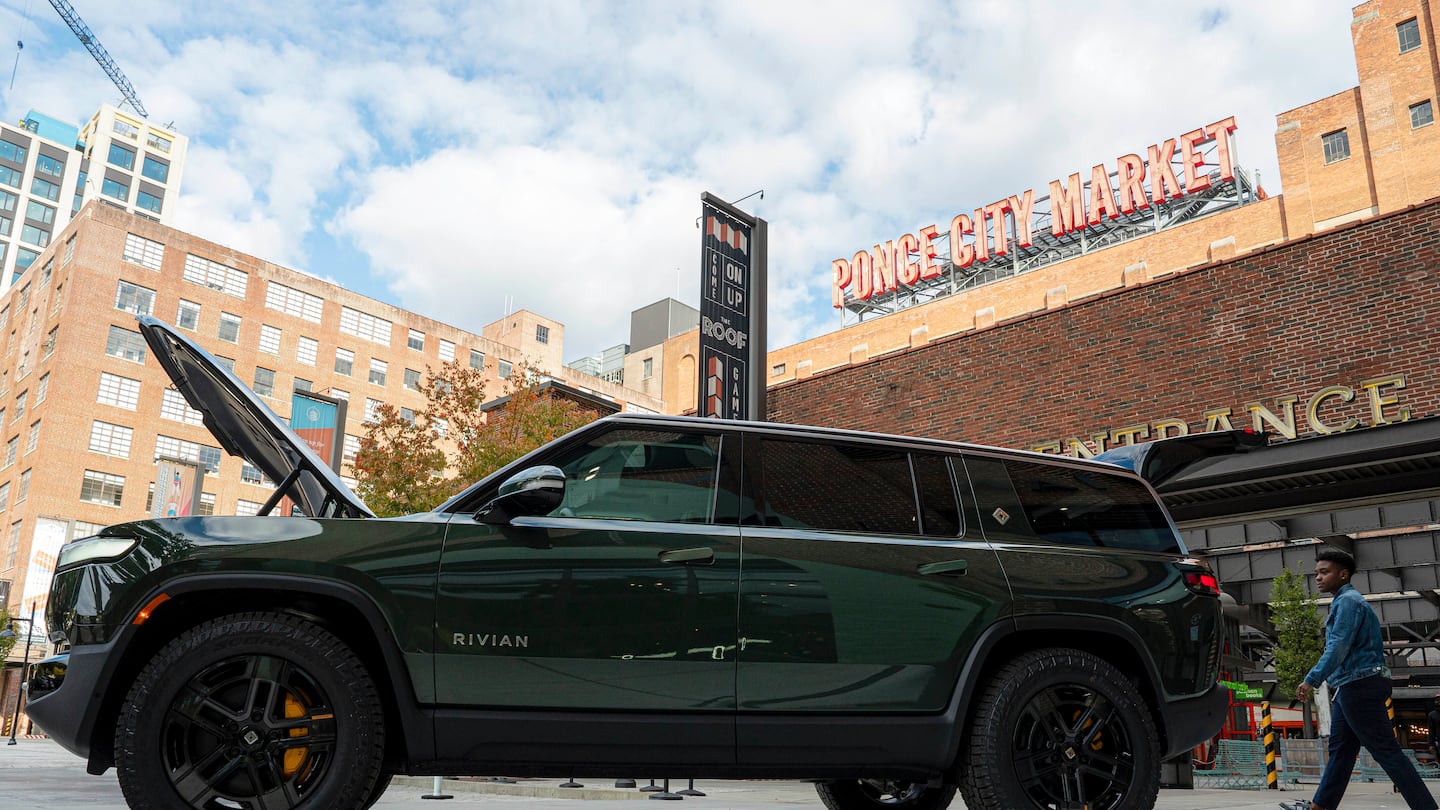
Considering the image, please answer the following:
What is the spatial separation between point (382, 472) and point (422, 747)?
58.1 ft

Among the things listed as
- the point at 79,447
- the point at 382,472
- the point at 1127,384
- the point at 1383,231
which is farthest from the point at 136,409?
the point at 1383,231

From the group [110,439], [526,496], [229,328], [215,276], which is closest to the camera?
[526,496]

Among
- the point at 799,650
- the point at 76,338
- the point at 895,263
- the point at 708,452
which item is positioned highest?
the point at 895,263

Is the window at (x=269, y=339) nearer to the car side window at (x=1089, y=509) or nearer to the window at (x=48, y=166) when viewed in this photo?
the car side window at (x=1089, y=509)

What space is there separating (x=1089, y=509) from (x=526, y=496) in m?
2.62

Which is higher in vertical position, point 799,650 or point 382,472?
point 382,472

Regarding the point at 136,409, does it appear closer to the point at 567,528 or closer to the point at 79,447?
the point at 79,447

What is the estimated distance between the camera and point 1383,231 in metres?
13.5

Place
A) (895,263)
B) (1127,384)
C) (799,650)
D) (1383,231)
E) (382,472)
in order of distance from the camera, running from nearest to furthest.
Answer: (799,650), (1383,231), (1127,384), (382,472), (895,263)

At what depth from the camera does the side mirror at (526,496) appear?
3693 millimetres

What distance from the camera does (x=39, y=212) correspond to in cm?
12325

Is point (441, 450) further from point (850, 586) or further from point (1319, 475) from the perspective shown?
point (850, 586)

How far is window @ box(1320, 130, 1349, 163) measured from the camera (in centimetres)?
4378

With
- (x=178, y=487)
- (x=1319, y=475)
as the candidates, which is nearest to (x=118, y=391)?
(x=178, y=487)
